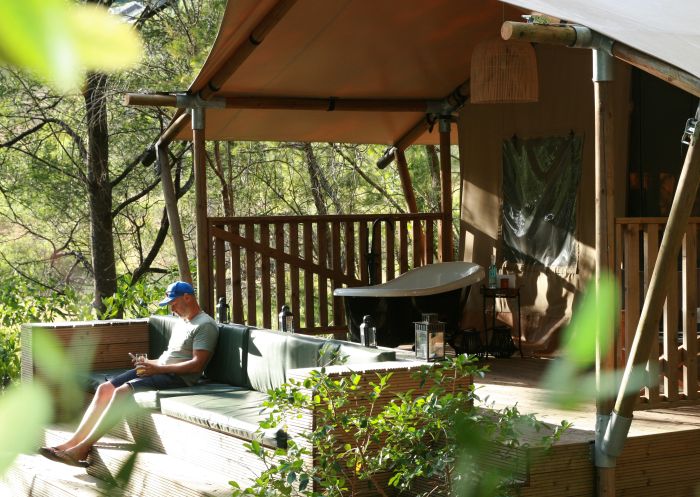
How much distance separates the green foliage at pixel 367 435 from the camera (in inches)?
153

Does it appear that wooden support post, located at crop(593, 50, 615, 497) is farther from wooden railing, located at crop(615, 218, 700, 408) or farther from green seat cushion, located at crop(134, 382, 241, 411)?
green seat cushion, located at crop(134, 382, 241, 411)

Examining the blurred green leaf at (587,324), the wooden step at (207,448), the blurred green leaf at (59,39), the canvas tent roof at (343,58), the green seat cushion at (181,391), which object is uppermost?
the canvas tent roof at (343,58)

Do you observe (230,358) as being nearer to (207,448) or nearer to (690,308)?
(207,448)

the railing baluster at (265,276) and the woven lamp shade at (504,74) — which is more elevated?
the woven lamp shade at (504,74)

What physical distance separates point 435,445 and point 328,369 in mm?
575

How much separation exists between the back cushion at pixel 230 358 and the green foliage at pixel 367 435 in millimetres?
1841

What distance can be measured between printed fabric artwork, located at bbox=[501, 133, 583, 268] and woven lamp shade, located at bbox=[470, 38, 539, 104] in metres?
1.33

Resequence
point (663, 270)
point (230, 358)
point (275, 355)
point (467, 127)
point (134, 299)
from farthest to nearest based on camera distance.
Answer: point (134, 299) < point (467, 127) < point (230, 358) < point (275, 355) < point (663, 270)

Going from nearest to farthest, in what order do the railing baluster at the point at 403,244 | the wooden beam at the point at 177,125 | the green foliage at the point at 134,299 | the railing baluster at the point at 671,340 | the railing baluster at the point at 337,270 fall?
the railing baluster at the point at 671,340 < the wooden beam at the point at 177,125 < the railing baluster at the point at 337,270 < the green foliage at the point at 134,299 < the railing baluster at the point at 403,244

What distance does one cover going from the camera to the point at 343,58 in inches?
315

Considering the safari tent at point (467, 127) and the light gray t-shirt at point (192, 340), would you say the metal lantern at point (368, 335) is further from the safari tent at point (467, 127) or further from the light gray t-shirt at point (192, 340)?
the safari tent at point (467, 127)

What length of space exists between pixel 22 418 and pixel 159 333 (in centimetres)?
729

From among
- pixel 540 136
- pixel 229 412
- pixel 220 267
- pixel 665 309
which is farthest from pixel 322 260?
pixel 665 309

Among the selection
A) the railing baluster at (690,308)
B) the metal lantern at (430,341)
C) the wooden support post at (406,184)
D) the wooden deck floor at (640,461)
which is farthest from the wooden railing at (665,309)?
the wooden support post at (406,184)
